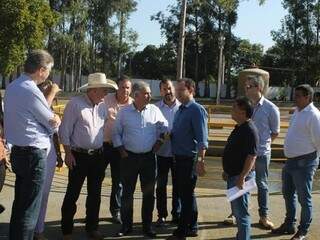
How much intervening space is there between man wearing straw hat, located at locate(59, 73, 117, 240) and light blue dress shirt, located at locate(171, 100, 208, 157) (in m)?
0.82

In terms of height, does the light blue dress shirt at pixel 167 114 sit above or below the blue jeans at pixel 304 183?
above

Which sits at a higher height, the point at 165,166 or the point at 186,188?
the point at 165,166

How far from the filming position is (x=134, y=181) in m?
6.64

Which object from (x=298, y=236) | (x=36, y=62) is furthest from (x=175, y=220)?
(x=36, y=62)

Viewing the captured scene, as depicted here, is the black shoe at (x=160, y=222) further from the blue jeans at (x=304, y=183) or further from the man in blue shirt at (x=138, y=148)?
the blue jeans at (x=304, y=183)

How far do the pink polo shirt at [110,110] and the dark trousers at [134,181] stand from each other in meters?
0.53

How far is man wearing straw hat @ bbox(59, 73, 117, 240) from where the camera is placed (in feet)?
20.1

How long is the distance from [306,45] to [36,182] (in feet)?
221

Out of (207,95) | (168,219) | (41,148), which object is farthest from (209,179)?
(207,95)

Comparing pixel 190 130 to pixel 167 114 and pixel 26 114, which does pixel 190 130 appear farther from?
pixel 26 114

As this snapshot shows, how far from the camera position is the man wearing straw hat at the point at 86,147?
6141 millimetres

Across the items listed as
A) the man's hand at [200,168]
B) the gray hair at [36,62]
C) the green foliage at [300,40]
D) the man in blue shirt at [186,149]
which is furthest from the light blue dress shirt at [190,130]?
the green foliage at [300,40]

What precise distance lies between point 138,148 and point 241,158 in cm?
136

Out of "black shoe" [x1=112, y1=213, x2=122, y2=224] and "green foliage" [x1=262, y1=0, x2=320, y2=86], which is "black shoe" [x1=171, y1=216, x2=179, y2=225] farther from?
"green foliage" [x1=262, y1=0, x2=320, y2=86]
